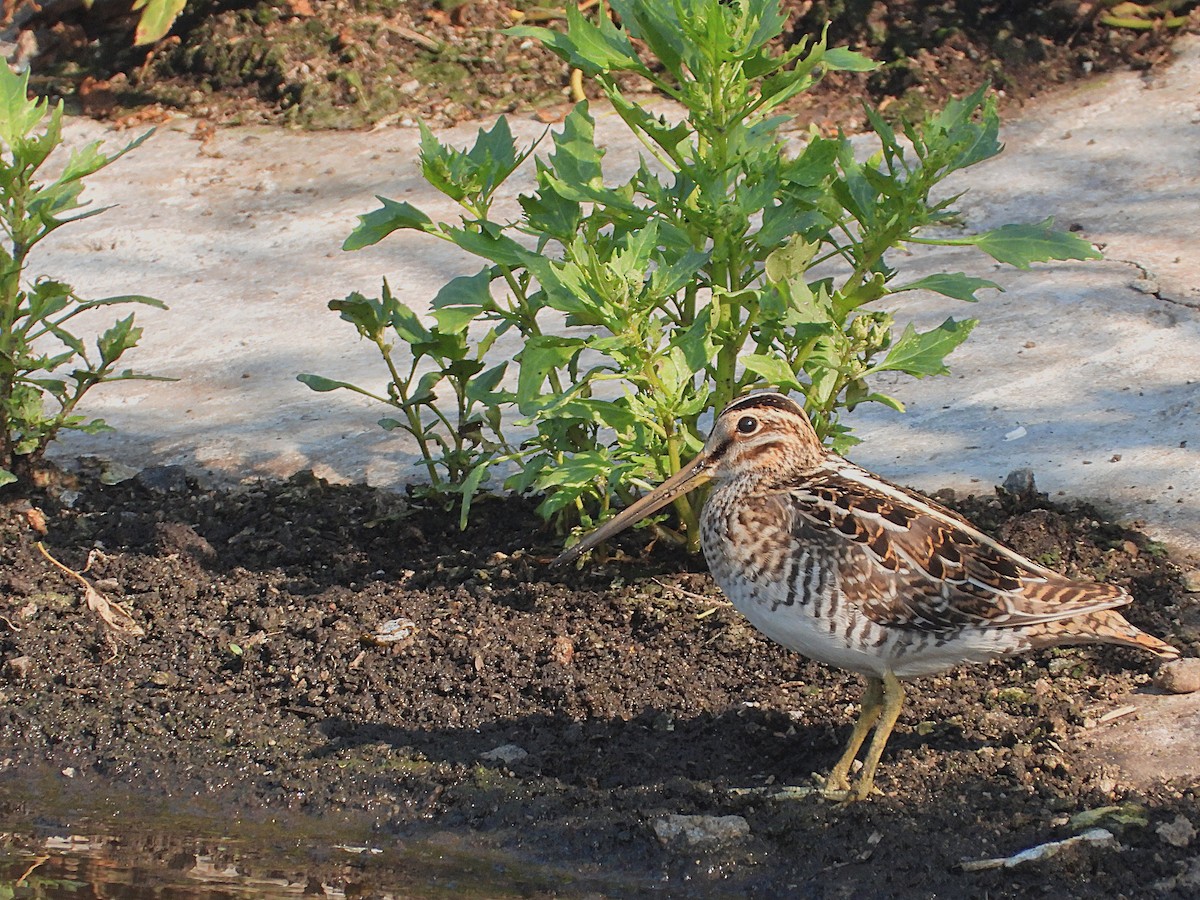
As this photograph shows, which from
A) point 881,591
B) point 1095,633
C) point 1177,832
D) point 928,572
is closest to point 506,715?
point 881,591

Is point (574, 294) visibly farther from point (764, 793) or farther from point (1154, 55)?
point (1154, 55)

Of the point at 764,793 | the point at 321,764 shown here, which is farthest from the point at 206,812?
the point at 764,793

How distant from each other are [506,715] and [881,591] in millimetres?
1094

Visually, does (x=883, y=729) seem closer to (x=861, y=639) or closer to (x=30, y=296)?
(x=861, y=639)

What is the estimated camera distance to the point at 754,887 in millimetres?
3547

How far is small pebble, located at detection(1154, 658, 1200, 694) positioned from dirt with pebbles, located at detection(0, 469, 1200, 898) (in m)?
0.09

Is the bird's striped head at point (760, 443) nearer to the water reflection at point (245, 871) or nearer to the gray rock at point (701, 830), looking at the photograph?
the gray rock at point (701, 830)

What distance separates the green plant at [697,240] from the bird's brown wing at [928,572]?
14.4 inches

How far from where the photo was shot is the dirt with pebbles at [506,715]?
3.66 metres

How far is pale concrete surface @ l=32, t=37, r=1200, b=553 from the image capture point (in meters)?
5.46

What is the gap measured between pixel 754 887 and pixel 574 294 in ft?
4.94

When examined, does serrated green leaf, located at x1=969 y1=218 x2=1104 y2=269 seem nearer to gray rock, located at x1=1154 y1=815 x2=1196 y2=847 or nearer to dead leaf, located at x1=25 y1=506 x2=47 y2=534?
gray rock, located at x1=1154 y1=815 x2=1196 y2=847

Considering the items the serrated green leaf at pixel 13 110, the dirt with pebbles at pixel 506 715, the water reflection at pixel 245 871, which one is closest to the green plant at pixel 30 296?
the serrated green leaf at pixel 13 110

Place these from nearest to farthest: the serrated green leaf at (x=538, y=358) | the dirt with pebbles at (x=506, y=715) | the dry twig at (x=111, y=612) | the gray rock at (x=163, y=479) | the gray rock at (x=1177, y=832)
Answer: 1. the gray rock at (x=1177, y=832)
2. the dirt with pebbles at (x=506, y=715)
3. the serrated green leaf at (x=538, y=358)
4. the dry twig at (x=111, y=612)
5. the gray rock at (x=163, y=479)
